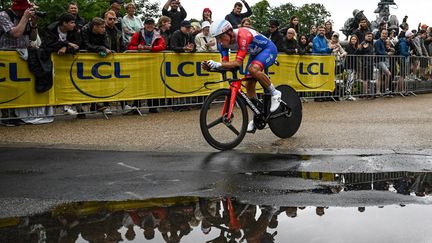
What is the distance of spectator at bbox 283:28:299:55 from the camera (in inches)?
608

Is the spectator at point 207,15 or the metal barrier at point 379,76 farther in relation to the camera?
the metal barrier at point 379,76

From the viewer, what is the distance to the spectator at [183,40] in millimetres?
13311

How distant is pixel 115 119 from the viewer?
12.0 m

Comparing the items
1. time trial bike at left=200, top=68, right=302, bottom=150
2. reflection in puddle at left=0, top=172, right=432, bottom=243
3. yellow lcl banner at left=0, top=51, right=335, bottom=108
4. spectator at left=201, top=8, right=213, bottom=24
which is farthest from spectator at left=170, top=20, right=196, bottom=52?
reflection in puddle at left=0, top=172, right=432, bottom=243

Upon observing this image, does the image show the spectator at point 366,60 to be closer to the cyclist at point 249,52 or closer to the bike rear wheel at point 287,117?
the bike rear wheel at point 287,117

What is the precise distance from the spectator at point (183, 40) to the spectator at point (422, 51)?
33.9ft

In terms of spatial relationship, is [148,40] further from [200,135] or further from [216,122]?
[216,122]

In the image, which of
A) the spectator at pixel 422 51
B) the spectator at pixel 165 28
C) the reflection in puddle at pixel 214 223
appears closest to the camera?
the reflection in puddle at pixel 214 223

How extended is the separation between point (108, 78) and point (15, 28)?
2240 millimetres

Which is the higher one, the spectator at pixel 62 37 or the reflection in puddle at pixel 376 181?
the spectator at pixel 62 37

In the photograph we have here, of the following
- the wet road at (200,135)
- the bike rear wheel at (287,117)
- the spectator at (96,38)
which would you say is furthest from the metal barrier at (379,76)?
the bike rear wheel at (287,117)

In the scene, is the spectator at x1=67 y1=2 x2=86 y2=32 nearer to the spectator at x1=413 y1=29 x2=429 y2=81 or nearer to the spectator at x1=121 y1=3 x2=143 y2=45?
the spectator at x1=121 y1=3 x2=143 y2=45

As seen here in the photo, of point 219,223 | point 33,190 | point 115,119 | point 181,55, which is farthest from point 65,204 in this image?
point 181,55

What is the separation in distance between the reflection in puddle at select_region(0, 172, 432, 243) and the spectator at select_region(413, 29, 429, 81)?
16263 millimetres
